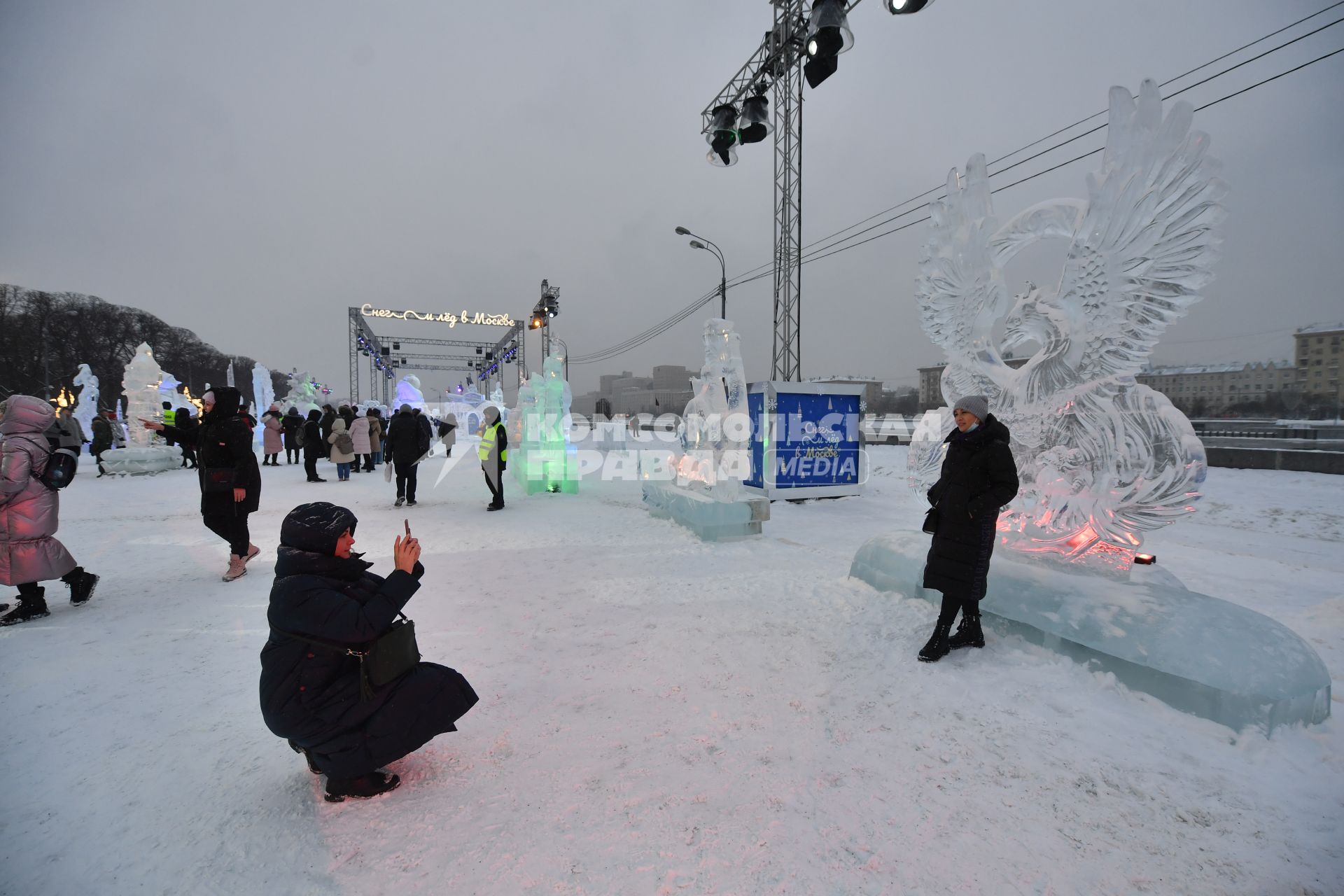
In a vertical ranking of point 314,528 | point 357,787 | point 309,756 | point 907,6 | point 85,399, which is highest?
point 907,6

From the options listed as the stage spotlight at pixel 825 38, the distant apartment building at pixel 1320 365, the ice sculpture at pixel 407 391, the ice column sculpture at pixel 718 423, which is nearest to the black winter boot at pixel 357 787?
the ice column sculpture at pixel 718 423

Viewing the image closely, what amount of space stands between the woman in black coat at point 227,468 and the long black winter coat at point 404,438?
3604 millimetres

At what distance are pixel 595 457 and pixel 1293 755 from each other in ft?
48.3

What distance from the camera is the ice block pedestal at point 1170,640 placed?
2531mm

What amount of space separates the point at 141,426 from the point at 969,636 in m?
18.3

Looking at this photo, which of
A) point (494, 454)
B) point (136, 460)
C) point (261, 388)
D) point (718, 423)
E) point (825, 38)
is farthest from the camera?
point (261, 388)

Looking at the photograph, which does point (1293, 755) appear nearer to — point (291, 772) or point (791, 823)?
point (791, 823)

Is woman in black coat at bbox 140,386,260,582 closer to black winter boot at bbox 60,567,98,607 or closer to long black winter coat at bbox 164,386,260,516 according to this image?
long black winter coat at bbox 164,386,260,516

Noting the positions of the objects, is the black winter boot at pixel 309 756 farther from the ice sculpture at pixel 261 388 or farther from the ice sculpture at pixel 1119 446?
the ice sculpture at pixel 261 388

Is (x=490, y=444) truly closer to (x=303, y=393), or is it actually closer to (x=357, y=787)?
(x=357, y=787)

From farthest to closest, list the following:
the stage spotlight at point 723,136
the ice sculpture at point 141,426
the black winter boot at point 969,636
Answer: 1. the ice sculpture at point 141,426
2. the stage spotlight at point 723,136
3. the black winter boot at point 969,636

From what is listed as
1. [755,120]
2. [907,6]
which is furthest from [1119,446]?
[755,120]

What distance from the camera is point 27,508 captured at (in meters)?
3.86

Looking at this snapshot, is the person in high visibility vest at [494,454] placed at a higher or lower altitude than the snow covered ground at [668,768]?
higher
